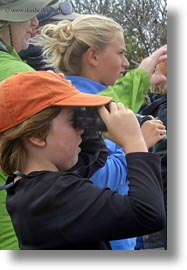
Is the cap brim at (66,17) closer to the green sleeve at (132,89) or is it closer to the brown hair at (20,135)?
the green sleeve at (132,89)

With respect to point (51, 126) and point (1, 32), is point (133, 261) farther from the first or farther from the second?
point (1, 32)

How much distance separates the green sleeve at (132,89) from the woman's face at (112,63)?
2cm

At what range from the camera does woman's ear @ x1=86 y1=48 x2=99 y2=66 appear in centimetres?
151

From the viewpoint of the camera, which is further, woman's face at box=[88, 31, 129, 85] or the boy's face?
woman's face at box=[88, 31, 129, 85]

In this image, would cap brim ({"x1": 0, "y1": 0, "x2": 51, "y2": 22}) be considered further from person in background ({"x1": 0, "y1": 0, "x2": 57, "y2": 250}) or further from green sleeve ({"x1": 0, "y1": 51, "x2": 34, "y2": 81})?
green sleeve ({"x1": 0, "y1": 51, "x2": 34, "y2": 81})

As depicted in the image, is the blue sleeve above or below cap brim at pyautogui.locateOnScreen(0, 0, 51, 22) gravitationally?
below

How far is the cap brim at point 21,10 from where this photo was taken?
5.10 ft

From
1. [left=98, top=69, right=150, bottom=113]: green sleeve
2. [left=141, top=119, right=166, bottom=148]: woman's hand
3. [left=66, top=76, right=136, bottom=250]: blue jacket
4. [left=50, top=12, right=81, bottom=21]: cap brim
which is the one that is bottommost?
[left=66, top=76, right=136, bottom=250]: blue jacket

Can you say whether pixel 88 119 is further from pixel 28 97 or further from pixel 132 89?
pixel 132 89

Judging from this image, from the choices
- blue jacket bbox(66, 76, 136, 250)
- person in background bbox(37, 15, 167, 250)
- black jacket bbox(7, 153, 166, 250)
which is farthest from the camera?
person in background bbox(37, 15, 167, 250)

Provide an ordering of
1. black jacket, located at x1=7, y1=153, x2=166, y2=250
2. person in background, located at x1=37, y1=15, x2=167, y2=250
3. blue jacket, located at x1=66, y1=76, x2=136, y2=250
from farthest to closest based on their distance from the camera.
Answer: person in background, located at x1=37, y1=15, x2=167, y2=250, blue jacket, located at x1=66, y1=76, x2=136, y2=250, black jacket, located at x1=7, y1=153, x2=166, y2=250

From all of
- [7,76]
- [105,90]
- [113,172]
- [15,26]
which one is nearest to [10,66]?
[7,76]

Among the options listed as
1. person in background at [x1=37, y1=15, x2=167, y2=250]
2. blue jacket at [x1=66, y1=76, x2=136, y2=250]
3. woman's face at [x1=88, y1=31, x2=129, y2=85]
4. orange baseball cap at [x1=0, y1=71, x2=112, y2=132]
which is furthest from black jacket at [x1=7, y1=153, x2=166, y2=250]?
woman's face at [x1=88, y1=31, x2=129, y2=85]

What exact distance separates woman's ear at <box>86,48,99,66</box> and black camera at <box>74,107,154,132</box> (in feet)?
1.37
